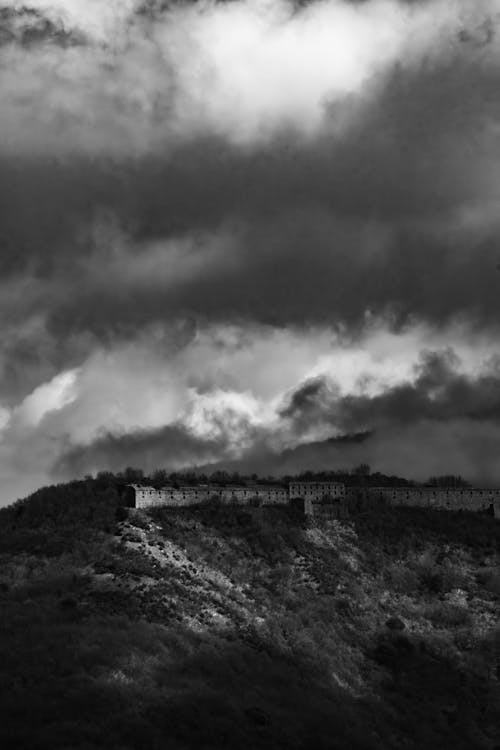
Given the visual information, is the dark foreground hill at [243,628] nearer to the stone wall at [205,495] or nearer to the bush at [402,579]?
the bush at [402,579]

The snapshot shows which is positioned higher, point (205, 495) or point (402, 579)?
point (205, 495)

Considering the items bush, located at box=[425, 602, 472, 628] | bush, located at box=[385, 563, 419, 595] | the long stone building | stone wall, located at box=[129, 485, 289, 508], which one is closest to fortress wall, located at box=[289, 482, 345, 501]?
the long stone building

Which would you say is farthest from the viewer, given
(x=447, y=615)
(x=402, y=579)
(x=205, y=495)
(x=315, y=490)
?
(x=315, y=490)

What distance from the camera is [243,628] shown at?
12875 cm

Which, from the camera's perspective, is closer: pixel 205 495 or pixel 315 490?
pixel 205 495

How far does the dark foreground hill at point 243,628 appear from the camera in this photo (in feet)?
307

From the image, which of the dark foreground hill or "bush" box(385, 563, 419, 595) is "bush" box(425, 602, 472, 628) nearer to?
the dark foreground hill

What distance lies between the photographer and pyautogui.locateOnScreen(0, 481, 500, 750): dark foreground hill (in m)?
93.7

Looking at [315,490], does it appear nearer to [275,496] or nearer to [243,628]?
[275,496]

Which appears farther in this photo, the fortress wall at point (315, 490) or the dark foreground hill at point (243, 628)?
the fortress wall at point (315, 490)

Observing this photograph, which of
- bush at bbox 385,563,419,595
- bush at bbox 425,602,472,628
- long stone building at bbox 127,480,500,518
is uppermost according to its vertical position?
long stone building at bbox 127,480,500,518

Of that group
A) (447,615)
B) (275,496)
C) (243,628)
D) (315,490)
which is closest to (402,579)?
(447,615)

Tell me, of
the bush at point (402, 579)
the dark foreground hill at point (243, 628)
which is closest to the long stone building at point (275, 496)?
the dark foreground hill at point (243, 628)

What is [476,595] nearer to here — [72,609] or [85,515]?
[85,515]
